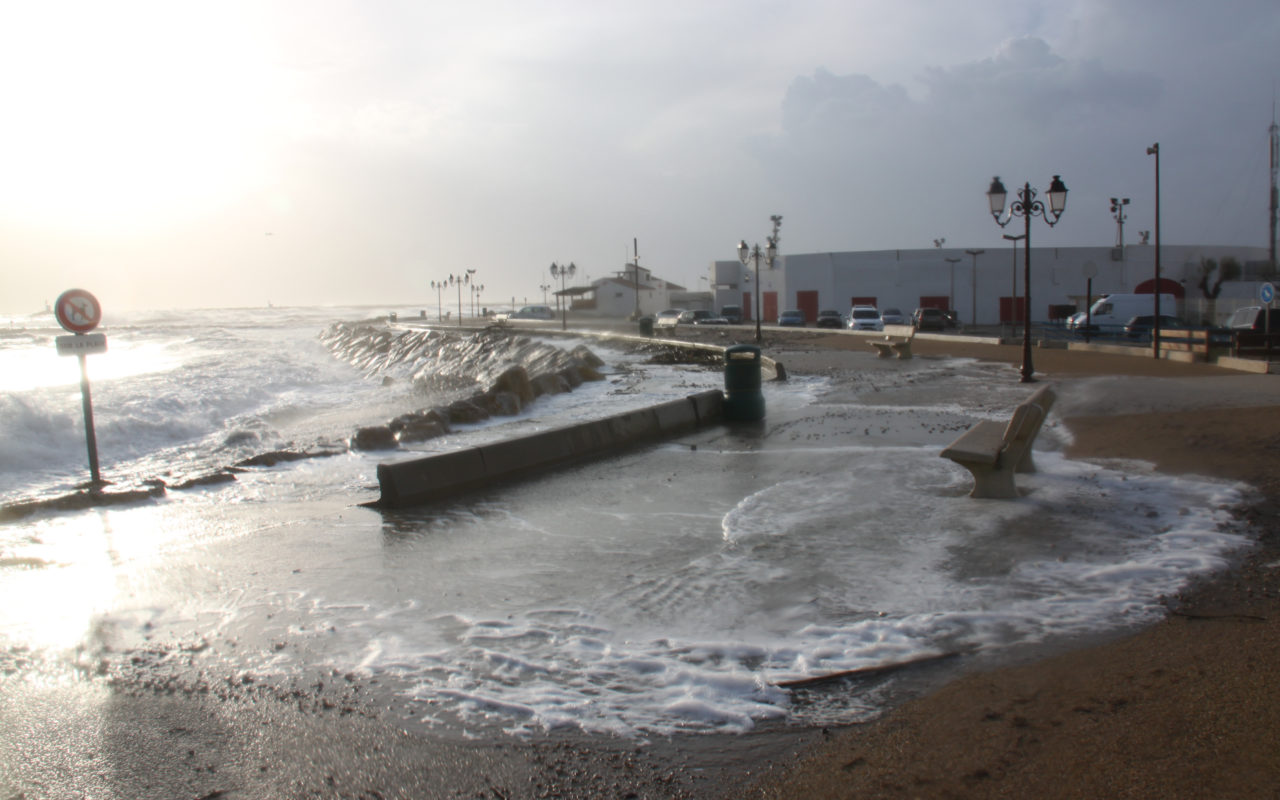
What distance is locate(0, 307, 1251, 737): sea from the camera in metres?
4.28

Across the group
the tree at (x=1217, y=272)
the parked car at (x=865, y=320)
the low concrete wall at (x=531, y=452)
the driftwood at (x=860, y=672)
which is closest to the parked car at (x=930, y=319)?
the parked car at (x=865, y=320)

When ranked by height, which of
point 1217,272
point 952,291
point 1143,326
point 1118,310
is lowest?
point 1143,326

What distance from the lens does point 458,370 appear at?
110 feet

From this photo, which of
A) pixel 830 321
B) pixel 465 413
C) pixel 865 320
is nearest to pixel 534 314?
pixel 830 321

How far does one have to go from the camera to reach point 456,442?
12672 millimetres

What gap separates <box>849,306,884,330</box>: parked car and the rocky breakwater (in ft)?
63.7

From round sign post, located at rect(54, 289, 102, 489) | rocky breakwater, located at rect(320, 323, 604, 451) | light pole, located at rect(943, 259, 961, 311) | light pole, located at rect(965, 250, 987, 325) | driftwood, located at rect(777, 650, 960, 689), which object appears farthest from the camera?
light pole, located at rect(943, 259, 961, 311)

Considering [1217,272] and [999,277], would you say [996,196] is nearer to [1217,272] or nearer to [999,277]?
[999,277]

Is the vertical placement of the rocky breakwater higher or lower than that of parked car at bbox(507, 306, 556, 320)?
lower

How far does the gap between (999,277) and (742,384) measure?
53194mm

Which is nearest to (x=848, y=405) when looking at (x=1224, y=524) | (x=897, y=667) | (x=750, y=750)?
(x=1224, y=524)

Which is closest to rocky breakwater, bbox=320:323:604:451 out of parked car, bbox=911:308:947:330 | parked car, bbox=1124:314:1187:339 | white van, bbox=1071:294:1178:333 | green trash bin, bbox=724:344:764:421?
green trash bin, bbox=724:344:764:421

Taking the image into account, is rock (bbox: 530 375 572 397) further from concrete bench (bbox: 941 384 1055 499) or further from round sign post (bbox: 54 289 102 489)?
concrete bench (bbox: 941 384 1055 499)

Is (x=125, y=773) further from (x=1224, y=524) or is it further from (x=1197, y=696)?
(x=1224, y=524)
